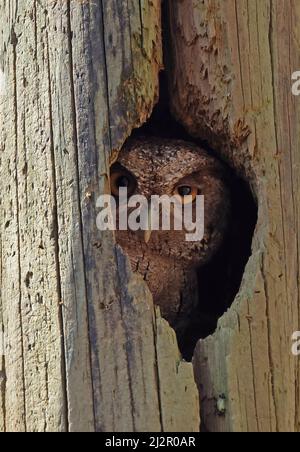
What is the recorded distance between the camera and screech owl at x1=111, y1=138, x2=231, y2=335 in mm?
3609

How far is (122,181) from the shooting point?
3574 mm

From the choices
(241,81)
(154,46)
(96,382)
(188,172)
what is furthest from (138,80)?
(96,382)

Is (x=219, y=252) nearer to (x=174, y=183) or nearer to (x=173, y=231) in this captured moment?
(x=173, y=231)

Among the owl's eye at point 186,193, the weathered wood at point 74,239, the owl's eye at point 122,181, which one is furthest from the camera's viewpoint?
the owl's eye at point 186,193

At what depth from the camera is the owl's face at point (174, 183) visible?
3594 mm

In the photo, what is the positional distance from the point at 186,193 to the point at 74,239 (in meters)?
0.85

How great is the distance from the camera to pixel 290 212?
3.21 meters

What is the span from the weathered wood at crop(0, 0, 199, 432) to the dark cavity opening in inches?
15.8

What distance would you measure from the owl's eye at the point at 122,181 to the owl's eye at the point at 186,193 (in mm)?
204

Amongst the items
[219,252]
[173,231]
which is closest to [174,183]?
[173,231]

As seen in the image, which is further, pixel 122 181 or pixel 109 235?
pixel 122 181

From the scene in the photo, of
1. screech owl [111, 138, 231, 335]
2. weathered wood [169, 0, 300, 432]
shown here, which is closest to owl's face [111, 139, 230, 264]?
screech owl [111, 138, 231, 335]

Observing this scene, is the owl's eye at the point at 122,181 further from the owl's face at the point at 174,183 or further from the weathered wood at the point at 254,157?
the weathered wood at the point at 254,157

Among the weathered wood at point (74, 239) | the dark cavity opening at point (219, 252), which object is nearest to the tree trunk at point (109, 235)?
the weathered wood at point (74, 239)
